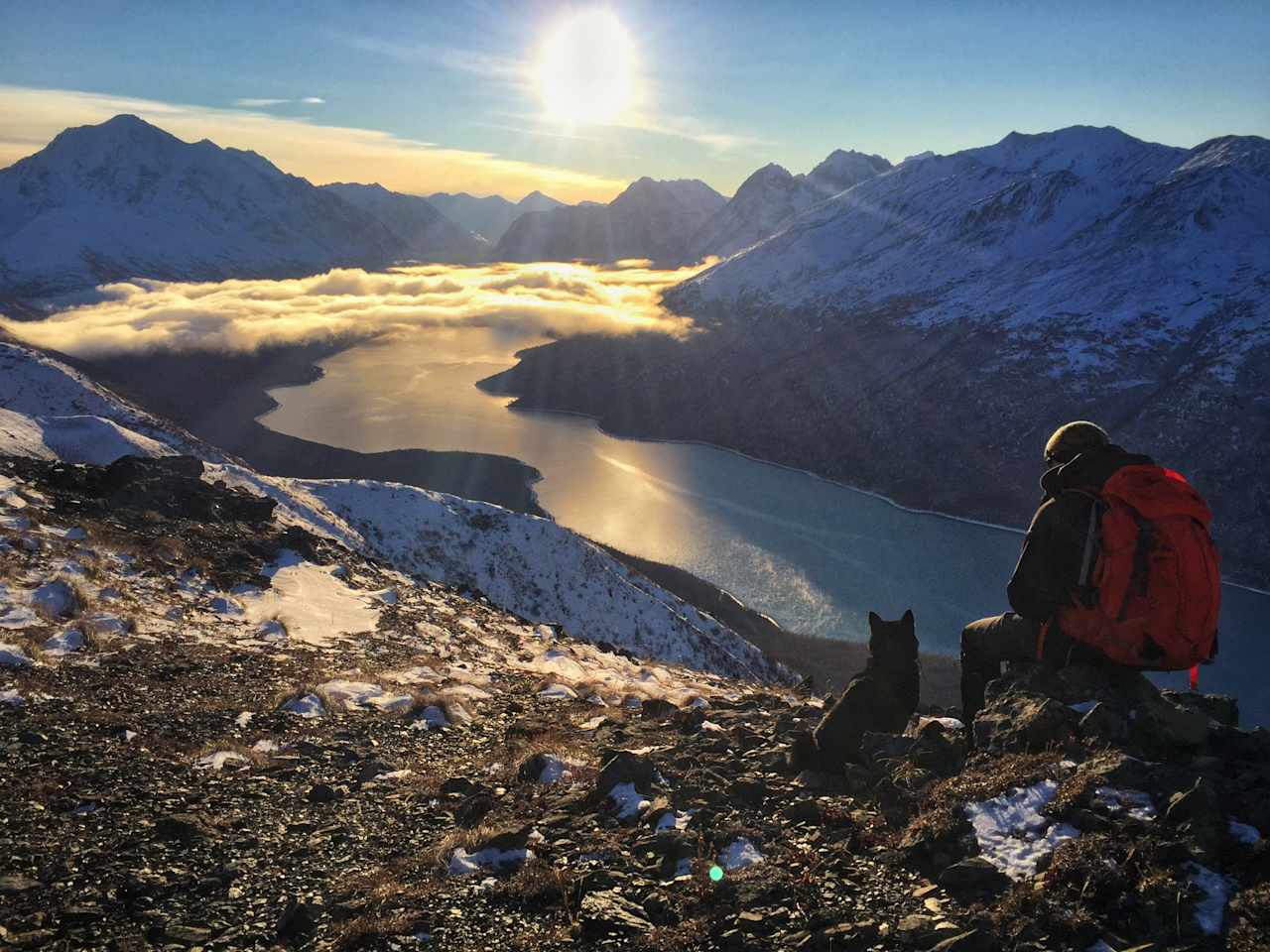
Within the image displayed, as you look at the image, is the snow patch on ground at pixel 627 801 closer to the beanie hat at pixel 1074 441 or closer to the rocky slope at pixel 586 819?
the rocky slope at pixel 586 819

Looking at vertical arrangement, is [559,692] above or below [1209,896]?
below

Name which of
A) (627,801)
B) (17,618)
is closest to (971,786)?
(627,801)

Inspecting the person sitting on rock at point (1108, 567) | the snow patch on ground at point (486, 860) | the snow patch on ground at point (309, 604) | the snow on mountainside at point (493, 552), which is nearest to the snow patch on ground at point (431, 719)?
the snow patch on ground at point (486, 860)

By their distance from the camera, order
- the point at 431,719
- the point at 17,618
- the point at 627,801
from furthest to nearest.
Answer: the point at 17,618 → the point at 431,719 → the point at 627,801

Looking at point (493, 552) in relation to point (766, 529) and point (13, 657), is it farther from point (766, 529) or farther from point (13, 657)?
point (766, 529)

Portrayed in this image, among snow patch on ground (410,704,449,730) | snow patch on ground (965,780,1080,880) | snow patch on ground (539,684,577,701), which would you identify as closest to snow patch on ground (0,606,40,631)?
snow patch on ground (410,704,449,730)

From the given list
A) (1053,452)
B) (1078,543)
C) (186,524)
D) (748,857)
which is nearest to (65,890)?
(748,857)

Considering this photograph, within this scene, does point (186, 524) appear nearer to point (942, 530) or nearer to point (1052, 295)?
point (942, 530)
